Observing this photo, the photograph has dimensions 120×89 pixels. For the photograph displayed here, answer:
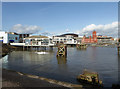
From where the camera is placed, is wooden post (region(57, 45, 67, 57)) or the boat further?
wooden post (region(57, 45, 67, 57))

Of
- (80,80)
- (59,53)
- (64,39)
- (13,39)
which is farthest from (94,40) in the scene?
(80,80)

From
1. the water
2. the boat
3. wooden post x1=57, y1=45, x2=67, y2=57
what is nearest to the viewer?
the boat

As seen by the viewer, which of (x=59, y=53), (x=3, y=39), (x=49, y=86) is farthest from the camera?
(x=3, y=39)

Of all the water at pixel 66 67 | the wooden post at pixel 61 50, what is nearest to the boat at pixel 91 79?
the water at pixel 66 67

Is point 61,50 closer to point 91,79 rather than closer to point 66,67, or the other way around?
point 66,67

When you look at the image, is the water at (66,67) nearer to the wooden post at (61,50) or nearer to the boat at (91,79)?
the boat at (91,79)

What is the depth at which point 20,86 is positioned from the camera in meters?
11.9

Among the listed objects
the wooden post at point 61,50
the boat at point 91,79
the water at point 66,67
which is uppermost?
the wooden post at point 61,50

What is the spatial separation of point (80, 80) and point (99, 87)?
277 cm

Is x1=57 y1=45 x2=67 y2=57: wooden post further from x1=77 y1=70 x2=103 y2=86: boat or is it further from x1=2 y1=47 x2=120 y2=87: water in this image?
x1=77 y1=70 x2=103 y2=86: boat

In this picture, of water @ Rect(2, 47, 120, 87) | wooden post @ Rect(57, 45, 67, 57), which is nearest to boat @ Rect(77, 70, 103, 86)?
water @ Rect(2, 47, 120, 87)

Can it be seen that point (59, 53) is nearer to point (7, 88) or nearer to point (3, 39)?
point (7, 88)

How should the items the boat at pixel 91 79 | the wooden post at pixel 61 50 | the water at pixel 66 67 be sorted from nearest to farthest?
the boat at pixel 91 79
the water at pixel 66 67
the wooden post at pixel 61 50

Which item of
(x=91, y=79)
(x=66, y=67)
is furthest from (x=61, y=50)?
(x=91, y=79)
